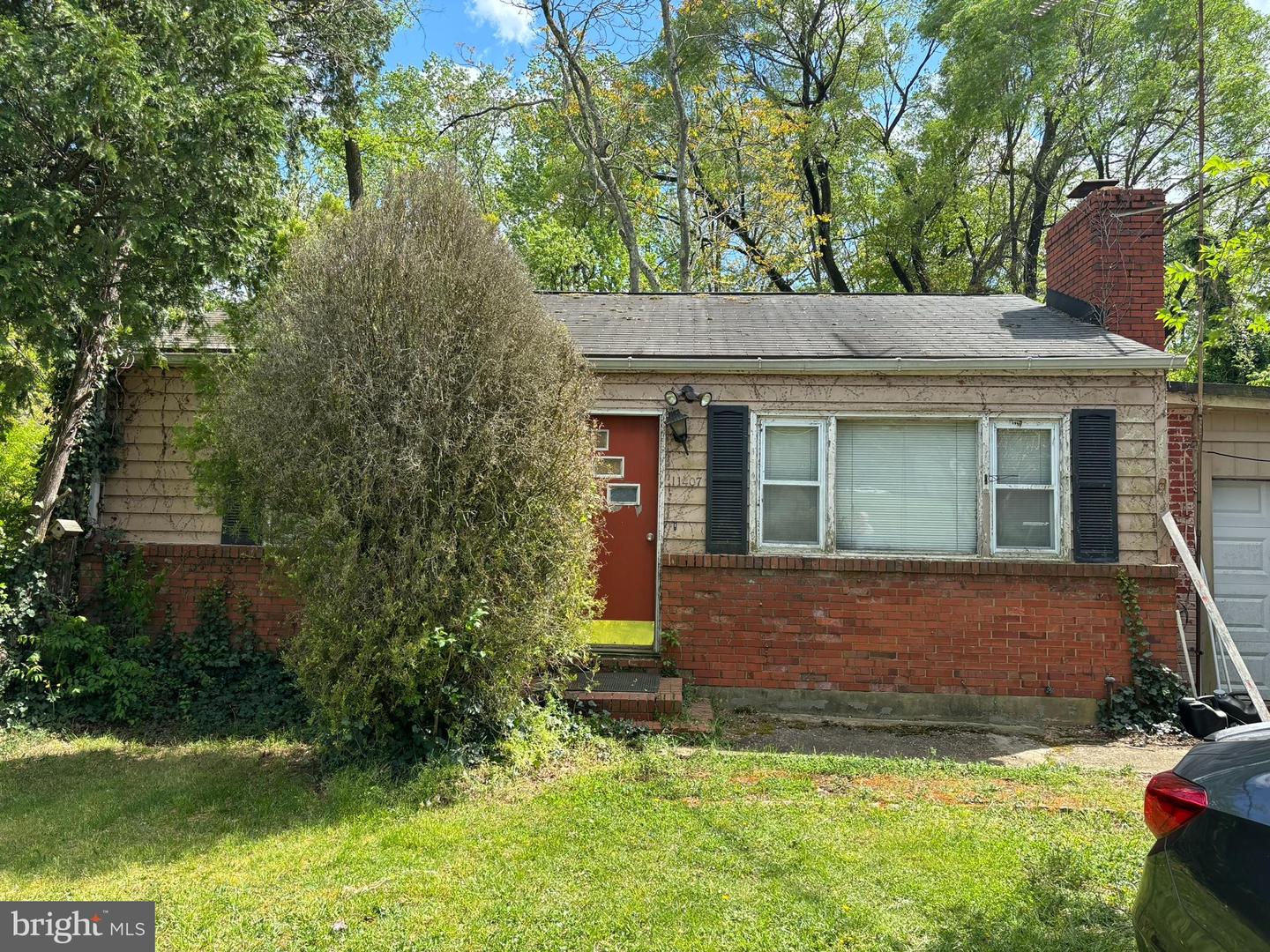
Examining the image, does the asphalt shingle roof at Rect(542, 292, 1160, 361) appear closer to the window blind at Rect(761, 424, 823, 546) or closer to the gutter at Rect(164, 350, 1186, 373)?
the gutter at Rect(164, 350, 1186, 373)

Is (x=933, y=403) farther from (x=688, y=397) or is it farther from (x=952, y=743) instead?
(x=952, y=743)

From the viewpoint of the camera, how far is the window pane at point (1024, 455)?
6.83m

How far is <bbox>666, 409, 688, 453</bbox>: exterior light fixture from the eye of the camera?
22.7 feet

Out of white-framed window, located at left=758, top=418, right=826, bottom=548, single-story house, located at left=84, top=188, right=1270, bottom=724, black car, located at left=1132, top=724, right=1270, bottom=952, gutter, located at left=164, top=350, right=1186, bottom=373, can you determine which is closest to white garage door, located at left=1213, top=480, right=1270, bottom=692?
single-story house, located at left=84, top=188, right=1270, bottom=724

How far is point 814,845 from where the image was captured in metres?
4.05

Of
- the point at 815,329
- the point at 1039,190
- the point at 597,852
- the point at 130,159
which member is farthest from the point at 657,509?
the point at 1039,190

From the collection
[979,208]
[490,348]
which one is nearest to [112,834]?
[490,348]

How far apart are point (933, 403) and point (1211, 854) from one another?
5161 mm

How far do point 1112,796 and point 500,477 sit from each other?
14.2 ft

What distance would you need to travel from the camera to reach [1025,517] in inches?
269

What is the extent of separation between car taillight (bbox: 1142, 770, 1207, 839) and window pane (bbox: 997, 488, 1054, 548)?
4.63 m

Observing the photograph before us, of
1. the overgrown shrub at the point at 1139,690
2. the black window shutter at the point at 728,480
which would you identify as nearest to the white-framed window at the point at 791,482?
the black window shutter at the point at 728,480

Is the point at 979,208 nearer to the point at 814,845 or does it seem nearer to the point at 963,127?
the point at 963,127
